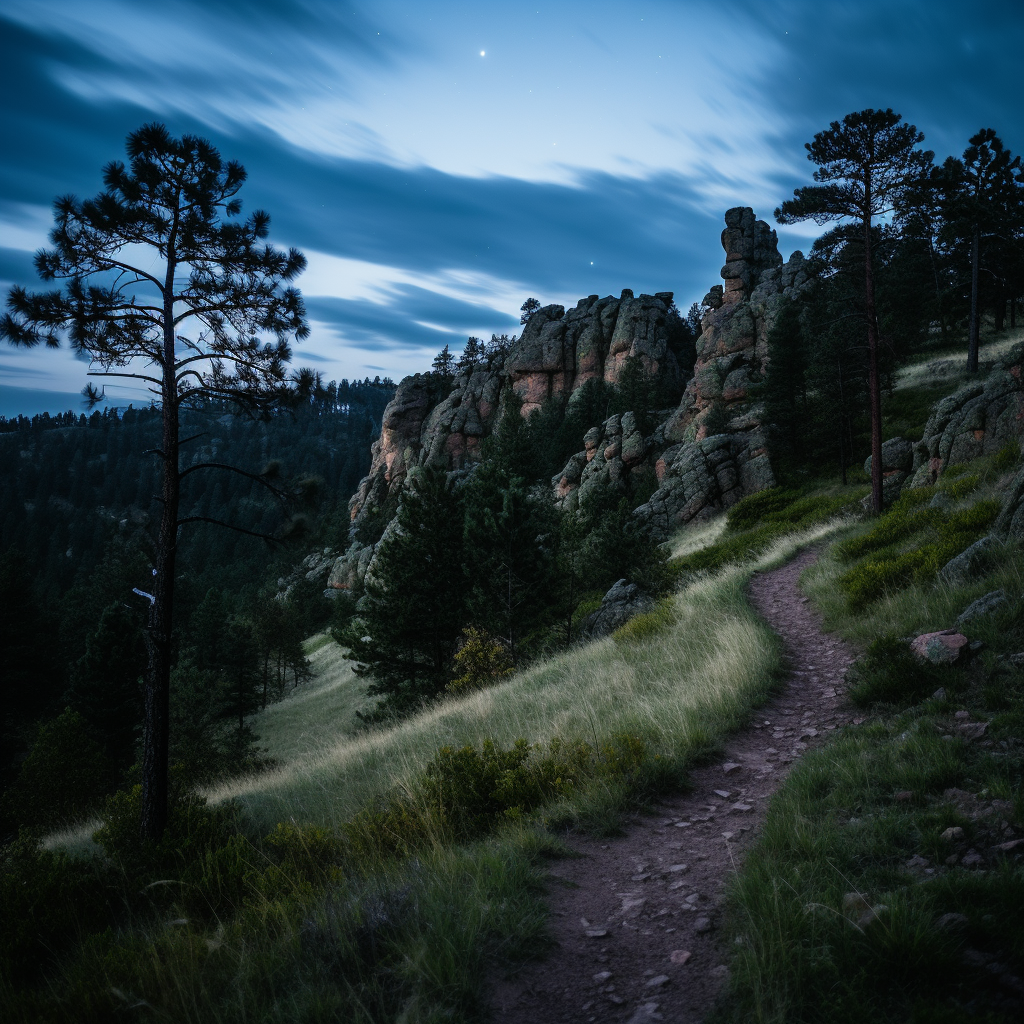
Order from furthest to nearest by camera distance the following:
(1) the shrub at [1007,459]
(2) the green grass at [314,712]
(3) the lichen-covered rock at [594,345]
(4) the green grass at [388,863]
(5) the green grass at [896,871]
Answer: (3) the lichen-covered rock at [594,345], (2) the green grass at [314,712], (1) the shrub at [1007,459], (4) the green grass at [388,863], (5) the green grass at [896,871]

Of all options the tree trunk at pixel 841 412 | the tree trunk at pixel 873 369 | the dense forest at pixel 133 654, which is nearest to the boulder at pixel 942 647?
the dense forest at pixel 133 654

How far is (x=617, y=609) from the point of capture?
1841cm

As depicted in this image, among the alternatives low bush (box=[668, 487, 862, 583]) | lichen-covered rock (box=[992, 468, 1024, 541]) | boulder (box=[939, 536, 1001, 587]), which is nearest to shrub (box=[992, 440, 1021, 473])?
lichen-covered rock (box=[992, 468, 1024, 541])

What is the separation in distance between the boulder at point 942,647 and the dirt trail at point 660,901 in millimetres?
1094

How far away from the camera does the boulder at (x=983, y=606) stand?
6676 mm

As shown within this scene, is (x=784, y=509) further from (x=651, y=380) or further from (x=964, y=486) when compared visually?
(x=651, y=380)

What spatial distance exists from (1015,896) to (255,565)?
383 feet

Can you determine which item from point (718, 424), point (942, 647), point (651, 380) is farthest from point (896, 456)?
point (651, 380)

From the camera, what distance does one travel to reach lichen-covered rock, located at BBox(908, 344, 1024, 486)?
16.6m

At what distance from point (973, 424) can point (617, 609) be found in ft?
40.7

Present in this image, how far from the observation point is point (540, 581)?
22.3m

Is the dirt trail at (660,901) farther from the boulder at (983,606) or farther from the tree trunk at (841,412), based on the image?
the tree trunk at (841,412)

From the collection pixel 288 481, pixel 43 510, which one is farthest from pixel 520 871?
pixel 43 510

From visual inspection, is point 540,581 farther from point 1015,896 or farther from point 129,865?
point 1015,896
